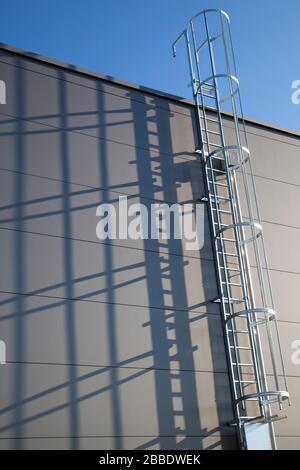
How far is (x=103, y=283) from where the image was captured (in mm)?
7453

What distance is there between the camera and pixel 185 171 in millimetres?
8758

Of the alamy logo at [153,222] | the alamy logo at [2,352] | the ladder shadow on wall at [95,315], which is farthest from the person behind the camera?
the alamy logo at [153,222]

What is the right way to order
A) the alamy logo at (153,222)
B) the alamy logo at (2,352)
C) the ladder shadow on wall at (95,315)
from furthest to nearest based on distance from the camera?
the alamy logo at (153,222) → the ladder shadow on wall at (95,315) → the alamy logo at (2,352)

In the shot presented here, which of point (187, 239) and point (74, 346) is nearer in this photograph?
point (74, 346)

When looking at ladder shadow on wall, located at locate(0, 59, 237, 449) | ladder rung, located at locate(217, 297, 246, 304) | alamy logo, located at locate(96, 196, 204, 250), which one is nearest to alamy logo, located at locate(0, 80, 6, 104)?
ladder shadow on wall, located at locate(0, 59, 237, 449)

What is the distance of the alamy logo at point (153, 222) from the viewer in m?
7.86

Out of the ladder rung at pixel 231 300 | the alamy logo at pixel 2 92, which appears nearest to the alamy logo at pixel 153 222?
the ladder rung at pixel 231 300

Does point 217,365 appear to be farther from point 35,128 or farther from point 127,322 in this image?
point 35,128

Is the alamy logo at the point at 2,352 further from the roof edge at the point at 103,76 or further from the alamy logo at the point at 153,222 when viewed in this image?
the roof edge at the point at 103,76

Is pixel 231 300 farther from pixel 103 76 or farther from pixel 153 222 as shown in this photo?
pixel 103 76

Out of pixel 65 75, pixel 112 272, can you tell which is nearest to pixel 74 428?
pixel 112 272

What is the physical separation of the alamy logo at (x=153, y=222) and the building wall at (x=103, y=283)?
10cm
